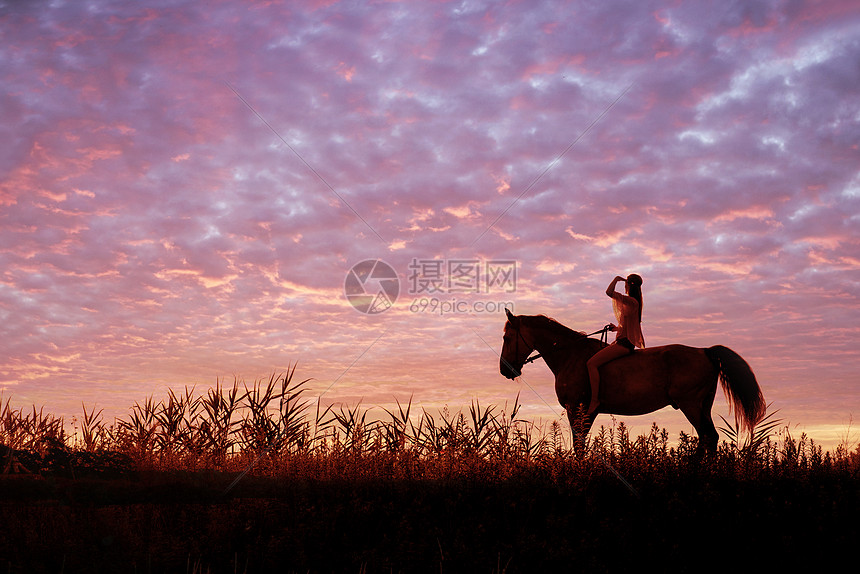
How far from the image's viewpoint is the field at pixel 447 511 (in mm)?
7695

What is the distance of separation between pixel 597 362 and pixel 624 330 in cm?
77

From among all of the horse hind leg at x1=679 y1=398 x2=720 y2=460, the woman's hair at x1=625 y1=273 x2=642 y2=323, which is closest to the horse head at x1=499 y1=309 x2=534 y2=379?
the woman's hair at x1=625 y1=273 x2=642 y2=323

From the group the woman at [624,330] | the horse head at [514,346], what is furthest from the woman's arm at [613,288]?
the horse head at [514,346]

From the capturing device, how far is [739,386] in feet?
42.7

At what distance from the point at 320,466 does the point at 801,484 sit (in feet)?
21.1

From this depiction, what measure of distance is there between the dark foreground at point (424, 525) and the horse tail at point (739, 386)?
349 cm

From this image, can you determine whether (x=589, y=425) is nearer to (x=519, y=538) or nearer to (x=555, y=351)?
(x=555, y=351)

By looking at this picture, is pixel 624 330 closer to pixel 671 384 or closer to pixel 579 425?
pixel 671 384

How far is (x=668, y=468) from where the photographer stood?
366 inches

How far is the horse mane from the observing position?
13.7m

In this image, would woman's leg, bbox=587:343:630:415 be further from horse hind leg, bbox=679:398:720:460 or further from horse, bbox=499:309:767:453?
horse hind leg, bbox=679:398:720:460

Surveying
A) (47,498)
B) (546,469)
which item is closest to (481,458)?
(546,469)

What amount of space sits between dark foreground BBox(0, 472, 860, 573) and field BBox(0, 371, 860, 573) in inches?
0.8

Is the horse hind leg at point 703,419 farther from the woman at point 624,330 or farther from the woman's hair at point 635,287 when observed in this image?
the woman's hair at point 635,287
